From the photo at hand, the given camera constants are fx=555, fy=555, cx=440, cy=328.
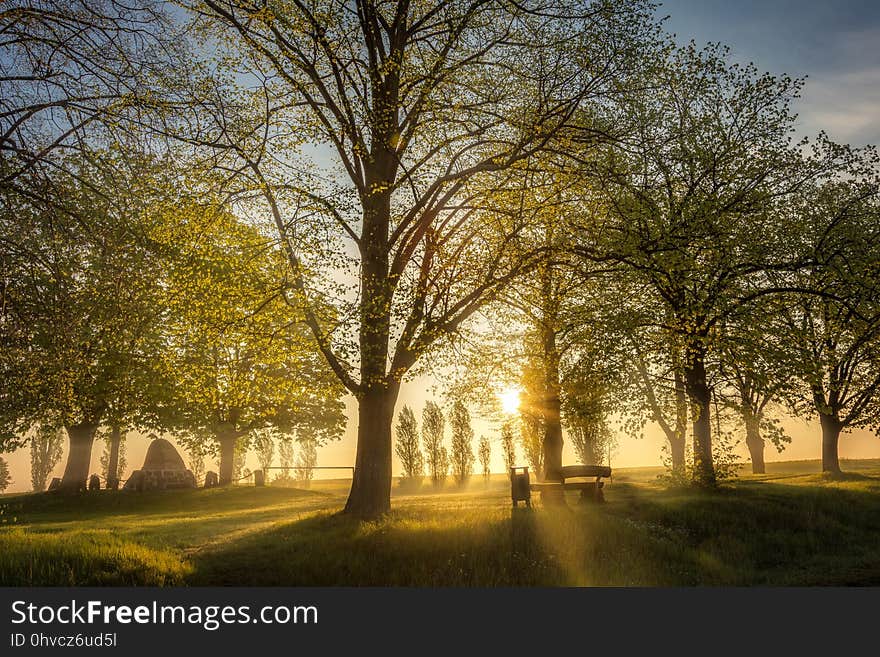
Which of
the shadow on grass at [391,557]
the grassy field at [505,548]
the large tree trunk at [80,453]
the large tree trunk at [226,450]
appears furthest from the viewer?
the large tree trunk at [226,450]

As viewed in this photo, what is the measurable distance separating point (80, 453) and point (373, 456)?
2358 centimetres

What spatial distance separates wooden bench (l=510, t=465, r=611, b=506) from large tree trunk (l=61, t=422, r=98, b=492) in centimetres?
2456

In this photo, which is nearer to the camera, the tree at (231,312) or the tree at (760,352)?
the tree at (231,312)

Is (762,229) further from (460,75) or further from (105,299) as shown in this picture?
(105,299)

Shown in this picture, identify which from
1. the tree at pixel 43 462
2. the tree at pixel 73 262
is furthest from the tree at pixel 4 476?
the tree at pixel 73 262

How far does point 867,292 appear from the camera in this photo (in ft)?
55.4

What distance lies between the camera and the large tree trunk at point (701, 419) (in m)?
20.3

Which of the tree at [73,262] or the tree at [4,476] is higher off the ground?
the tree at [73,262]

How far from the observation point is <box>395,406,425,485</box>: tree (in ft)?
166

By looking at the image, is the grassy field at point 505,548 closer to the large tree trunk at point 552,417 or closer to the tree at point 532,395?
the large tree trunk at point 552,417

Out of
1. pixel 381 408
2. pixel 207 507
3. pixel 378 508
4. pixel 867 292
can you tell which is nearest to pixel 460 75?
pixel 381 408

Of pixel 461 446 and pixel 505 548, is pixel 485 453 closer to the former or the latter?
pixel 461 446

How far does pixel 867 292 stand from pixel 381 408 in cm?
1508

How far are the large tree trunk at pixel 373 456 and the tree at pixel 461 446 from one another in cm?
3418
